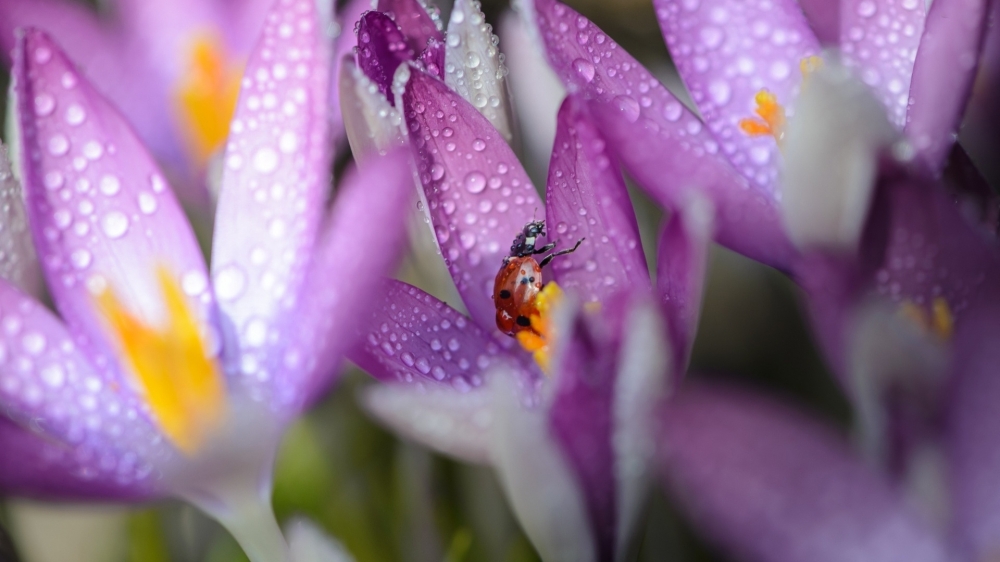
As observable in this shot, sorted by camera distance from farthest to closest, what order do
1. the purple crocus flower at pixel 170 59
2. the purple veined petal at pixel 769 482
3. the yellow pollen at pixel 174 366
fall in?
1. the purple crocus flower at pixel 170 59
2. the yellow pollen at pixel 174 366
3. the purple veined petal at pixel 769 482

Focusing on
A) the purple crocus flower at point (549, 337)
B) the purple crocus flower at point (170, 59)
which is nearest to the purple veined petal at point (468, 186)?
the purple crocus flower at point (549, 337)

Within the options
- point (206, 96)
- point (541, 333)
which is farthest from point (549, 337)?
point (206, 96)

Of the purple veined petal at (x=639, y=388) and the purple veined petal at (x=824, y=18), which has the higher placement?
the purple veined petal at (x=824, y=18)

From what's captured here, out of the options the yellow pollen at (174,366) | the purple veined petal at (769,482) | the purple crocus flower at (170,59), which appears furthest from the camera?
the purple crocus flower at (170,59)

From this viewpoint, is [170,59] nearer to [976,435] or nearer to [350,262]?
[350,262]

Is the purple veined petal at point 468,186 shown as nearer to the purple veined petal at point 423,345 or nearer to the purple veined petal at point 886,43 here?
the purple veined petal at point 423,345

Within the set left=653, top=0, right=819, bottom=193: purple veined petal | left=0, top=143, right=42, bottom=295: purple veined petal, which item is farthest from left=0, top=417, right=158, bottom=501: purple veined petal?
left=653, top=0, right=819, bottom=193: purple veined petal
